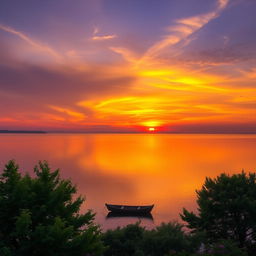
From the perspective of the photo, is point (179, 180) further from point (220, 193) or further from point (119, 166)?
point (220, 193)

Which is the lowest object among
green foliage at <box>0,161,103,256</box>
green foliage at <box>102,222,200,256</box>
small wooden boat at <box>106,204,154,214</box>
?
small wooden boat at <box>106,204,154,214</box>

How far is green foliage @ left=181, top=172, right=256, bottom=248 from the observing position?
90.8 feet

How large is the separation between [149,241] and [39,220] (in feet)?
34.9

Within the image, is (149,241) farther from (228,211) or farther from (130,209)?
(130,209)

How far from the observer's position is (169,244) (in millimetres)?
25453

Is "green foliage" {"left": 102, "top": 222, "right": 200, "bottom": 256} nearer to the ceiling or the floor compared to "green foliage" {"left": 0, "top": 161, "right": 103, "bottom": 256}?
nearer to the floor

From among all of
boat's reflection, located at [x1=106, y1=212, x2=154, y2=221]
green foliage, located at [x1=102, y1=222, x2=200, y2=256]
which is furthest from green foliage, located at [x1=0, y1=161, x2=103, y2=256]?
boat's reflection, located at [x1=106, y1=212, x2=154, y2=221]

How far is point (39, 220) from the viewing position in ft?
64.1

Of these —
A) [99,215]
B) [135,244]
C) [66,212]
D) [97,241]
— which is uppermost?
[66,212]

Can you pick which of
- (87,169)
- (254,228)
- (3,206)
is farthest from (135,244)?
(87,169)

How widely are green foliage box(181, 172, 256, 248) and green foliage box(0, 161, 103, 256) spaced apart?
41.6 feet

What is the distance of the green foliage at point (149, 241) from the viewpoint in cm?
2548

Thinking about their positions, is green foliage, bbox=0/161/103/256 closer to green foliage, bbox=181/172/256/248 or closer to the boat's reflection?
green foliage, bbox=181/172/256/248

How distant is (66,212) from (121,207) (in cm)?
5606
